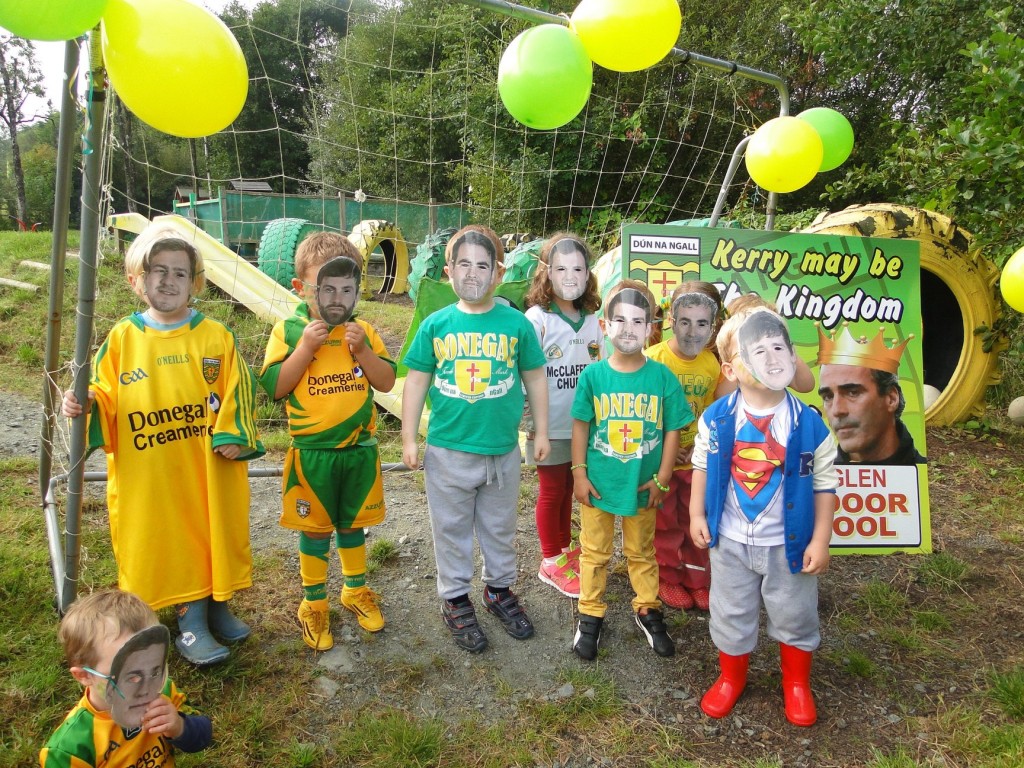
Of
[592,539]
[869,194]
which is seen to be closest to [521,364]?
[592,539]

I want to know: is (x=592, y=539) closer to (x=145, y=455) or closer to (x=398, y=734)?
(x=398, y=734)

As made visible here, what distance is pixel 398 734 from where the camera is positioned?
2.21 metres

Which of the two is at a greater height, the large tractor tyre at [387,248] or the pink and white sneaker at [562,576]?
the large tractor tyre at [387,248]

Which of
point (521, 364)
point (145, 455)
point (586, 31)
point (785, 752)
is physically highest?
point (586, 31)

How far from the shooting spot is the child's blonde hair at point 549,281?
2830 mm

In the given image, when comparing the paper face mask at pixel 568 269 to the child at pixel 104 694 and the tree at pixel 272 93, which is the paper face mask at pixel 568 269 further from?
the tree at pixel 272 93

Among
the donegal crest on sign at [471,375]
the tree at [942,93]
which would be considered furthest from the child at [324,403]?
the tree at [942,93]

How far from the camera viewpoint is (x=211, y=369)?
238 cm

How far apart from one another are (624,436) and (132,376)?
176cm

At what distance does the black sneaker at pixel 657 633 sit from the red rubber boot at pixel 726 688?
0.94 ft

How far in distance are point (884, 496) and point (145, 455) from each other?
3.15m

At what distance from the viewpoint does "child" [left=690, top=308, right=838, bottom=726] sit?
85.8 inches

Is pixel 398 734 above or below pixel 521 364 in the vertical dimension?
below

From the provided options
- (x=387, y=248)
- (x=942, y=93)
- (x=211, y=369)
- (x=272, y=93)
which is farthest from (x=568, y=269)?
(x=387, y=248)
